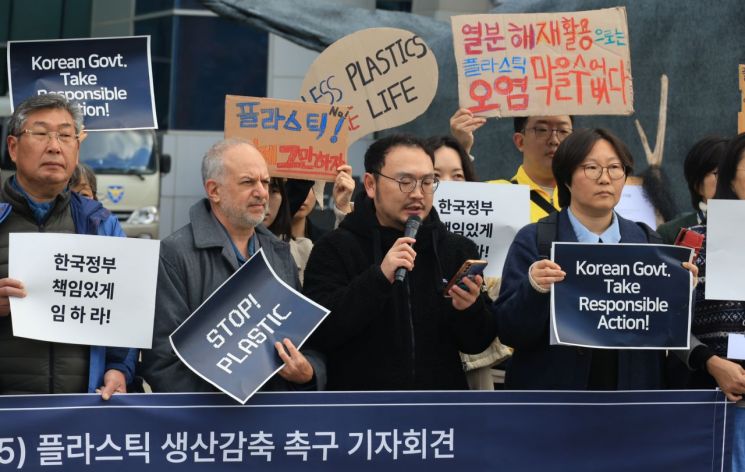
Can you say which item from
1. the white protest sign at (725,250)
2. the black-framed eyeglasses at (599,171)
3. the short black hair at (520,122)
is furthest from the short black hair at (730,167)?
the short black hair at (520,122)

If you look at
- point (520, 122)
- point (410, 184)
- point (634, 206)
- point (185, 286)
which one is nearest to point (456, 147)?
point (520, 122)

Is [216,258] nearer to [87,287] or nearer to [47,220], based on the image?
[87,287]

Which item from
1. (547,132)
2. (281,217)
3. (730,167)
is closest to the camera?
(730,167)

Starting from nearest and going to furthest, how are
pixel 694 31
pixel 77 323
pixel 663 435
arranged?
1. pixel 77 323
2. pixel 663 435
3. pixel 694 31

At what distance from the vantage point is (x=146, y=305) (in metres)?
4.17

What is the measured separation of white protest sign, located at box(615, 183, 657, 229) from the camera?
248 inches

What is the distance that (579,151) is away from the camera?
4512 mm

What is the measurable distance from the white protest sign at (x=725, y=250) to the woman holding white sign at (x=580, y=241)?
127mm

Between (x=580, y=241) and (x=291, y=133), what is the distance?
1.67 m

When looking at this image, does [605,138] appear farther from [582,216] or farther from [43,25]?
[43,25]

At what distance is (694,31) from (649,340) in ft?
15.9

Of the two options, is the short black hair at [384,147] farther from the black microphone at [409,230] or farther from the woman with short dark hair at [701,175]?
the woman with short dark hair at [701,175]

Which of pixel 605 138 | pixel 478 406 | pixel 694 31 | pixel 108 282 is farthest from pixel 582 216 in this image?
pixel 694 31

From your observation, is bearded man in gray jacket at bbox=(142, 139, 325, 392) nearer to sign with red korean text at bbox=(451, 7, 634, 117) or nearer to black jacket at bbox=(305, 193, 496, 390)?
black jacket at bbox=(305, 193, 496, 390)
